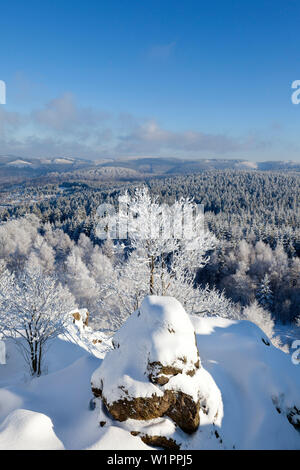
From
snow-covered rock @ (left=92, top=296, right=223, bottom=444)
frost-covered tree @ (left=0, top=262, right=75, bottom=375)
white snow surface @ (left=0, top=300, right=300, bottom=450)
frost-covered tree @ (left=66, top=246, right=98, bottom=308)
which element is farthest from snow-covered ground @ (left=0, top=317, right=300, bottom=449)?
frost-covered tree @ (left=66, top=246, right=98, bottom=308)

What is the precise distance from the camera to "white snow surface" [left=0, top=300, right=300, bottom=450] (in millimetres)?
5398

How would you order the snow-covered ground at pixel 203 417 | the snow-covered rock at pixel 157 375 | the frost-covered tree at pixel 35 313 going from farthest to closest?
the frost-covered tree at pixel 35 313 < the snow-covered rock at pixel 157 375 < the snow-covered ground at pixel 203 417

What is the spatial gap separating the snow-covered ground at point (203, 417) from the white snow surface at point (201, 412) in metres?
0.02

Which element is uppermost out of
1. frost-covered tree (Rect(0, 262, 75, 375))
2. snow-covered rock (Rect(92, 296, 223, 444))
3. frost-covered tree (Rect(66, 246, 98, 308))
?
snow-covered rock (Rect(92, 296, 223, 444))

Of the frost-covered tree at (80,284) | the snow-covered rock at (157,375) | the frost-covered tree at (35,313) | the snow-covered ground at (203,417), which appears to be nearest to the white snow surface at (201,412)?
the snow-covered ground at (203,417)

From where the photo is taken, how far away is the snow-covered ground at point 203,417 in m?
5.39

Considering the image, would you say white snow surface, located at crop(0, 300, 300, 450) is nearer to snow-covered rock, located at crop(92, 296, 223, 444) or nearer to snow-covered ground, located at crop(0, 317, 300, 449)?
snow-covered ground, located at crop(0, 317, 300, 449)

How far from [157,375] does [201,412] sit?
1744 mm

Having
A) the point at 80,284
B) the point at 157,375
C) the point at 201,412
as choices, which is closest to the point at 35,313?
the point at 157,375

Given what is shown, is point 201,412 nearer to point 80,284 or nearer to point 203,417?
point 203,417

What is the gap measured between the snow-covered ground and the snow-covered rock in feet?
1.20

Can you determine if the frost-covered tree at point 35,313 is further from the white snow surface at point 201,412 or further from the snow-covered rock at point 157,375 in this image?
the snow-covered rock at point 157,375

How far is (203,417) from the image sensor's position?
6.03 meters
